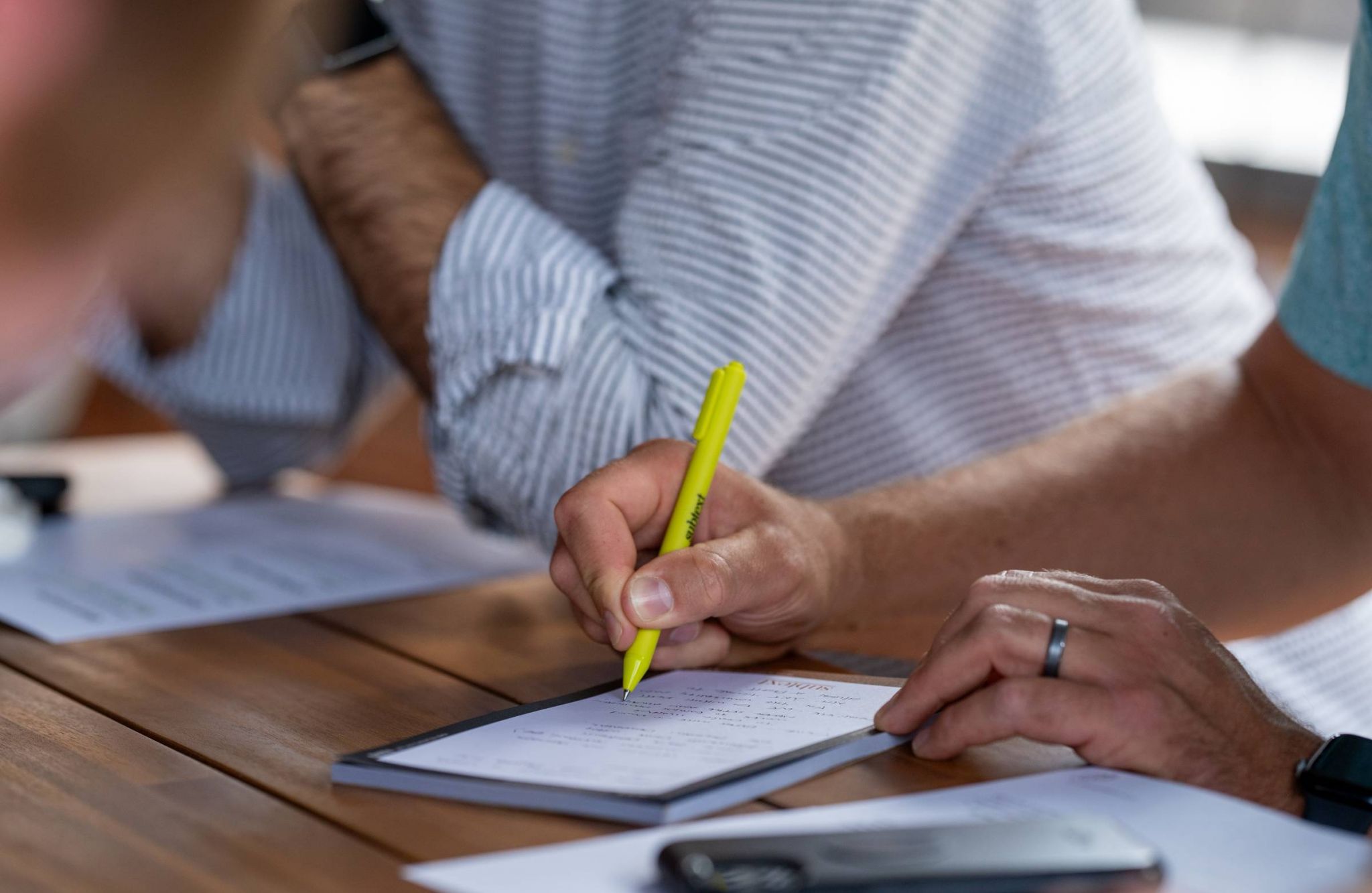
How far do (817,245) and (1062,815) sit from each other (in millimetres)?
558

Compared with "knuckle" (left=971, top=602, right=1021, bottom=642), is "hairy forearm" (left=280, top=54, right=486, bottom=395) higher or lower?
higher

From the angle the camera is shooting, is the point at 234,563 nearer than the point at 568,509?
No

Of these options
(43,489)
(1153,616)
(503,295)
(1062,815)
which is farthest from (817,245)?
(43,489)

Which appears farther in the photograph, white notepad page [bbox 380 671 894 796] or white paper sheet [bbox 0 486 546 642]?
white paper sheet [bbox 0 486 546 642]

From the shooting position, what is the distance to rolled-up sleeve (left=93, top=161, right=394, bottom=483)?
1.44 metres

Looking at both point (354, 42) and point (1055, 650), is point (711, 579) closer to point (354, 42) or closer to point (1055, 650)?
point (1055, 650)

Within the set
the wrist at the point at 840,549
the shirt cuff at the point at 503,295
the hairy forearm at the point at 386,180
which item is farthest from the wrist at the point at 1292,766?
the hairy forearm at the point at 386,180

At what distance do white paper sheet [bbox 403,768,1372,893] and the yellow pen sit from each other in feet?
0.72

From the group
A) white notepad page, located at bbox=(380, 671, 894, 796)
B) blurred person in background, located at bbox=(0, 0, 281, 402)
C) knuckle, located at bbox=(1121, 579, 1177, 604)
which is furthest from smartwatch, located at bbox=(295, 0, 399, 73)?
A: blurred person in background, located at bbox=(0, 0, 281, 402)

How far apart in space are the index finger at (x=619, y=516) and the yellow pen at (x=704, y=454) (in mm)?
14

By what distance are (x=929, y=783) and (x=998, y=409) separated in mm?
663

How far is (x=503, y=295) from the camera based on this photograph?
1076 millimetres

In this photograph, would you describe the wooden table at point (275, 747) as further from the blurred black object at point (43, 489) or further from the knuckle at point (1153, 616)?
the blurred black object at point (43, 489)

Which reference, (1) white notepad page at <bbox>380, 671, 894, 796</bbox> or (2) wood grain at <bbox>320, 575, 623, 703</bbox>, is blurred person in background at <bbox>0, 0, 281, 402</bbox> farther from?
(2) wood grain at <bbox>320, 575, 623, 703</bbox>
